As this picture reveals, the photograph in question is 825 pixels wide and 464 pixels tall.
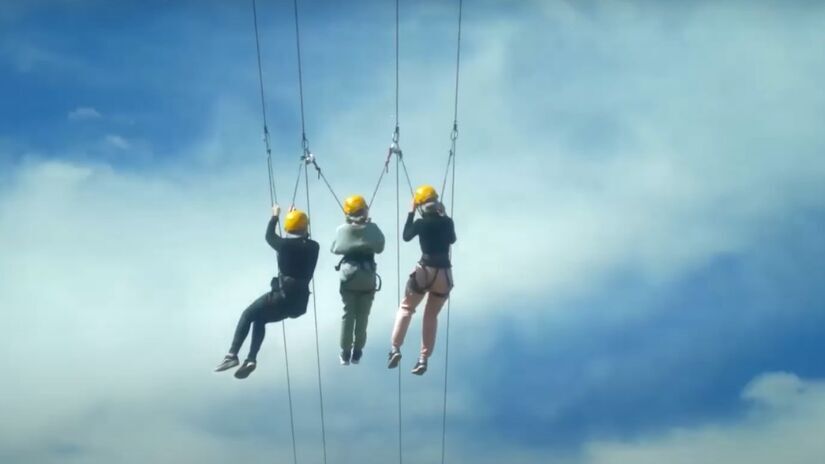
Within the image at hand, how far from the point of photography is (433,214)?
26.2 metres

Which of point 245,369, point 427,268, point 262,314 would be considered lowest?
point 245,369

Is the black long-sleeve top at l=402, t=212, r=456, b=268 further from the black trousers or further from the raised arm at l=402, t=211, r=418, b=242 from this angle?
the black trousers

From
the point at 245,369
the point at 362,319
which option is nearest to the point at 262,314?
the point at 245,369

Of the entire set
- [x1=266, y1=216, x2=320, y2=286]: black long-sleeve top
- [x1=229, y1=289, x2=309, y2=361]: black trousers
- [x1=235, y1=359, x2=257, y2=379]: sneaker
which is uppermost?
[x1=266, y1=216, x2=320, y2=286]: black long-sleeve top

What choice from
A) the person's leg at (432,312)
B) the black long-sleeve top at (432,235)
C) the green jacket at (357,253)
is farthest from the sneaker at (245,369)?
the black long-sleeve top at (432,235)

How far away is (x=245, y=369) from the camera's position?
83.0ft

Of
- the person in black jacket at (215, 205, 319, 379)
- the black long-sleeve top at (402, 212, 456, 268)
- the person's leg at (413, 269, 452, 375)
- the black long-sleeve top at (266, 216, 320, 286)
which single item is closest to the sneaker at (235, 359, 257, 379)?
the person in black jacket at (215, 205, 319, 379)

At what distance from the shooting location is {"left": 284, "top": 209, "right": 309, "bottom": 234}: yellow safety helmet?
25766 millimetres

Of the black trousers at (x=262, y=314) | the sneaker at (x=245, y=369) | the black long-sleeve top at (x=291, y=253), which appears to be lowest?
the sneaker at (x=245, y=369)

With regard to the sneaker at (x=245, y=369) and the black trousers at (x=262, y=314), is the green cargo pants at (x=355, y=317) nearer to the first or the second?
the black trousers at (x=262, y=314)

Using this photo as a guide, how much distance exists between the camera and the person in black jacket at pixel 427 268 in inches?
1029

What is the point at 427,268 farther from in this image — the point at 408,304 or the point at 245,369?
the point at 245,369

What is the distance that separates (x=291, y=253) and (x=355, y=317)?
162 centimetres

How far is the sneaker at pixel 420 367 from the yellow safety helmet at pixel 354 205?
286 centimetres
